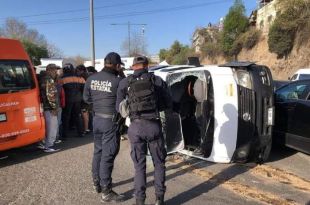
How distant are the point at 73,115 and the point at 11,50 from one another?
10.0ft

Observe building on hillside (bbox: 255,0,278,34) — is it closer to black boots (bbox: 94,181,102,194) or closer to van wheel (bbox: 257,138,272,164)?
van wheel (bbox: 257,138,272,164)

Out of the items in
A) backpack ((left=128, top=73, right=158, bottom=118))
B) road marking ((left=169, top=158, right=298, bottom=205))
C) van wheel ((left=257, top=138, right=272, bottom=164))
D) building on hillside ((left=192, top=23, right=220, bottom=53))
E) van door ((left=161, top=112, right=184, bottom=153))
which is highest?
building on hillside ((left=192, top=23, right=220, bottom=53))

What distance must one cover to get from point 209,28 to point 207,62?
19.8 ft

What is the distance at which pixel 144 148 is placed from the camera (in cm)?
495

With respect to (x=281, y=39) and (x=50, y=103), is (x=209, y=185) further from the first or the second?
(x=281, y=39)

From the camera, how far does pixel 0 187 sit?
19.9 feet

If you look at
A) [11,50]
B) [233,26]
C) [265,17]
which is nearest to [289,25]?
[233,26]

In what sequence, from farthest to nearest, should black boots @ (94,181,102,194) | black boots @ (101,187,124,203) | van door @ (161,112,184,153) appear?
van door @ (161,112,184,153) → black boots @ (94,181,102,194) → black boots @ (101,187,124,203)

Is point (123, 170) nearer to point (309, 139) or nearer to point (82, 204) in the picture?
point (82, 204)

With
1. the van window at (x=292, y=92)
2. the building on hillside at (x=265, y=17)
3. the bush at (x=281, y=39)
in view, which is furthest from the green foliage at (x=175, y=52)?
the van window at (x=292, y=92)

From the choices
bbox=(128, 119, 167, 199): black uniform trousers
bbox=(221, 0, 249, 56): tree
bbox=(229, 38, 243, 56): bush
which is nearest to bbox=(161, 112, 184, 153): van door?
bbox=(128, 119, 167, 199): black uniform trousers

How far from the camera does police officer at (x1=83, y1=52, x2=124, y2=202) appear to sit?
5.38 meters

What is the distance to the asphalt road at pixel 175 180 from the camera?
5.53 meters

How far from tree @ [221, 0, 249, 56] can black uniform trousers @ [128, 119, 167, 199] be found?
42.8m
